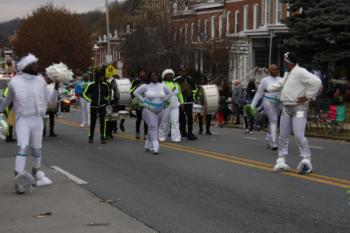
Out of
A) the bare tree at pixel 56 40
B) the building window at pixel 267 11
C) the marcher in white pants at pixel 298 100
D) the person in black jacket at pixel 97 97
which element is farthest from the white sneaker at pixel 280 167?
the bare tree at pixel 56 40

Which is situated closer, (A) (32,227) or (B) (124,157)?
(A) (32,227)

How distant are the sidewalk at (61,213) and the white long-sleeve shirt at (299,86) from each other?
12.6ft

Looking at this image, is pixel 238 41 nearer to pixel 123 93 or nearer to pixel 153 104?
pixel 123 93

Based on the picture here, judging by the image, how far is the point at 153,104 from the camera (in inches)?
593

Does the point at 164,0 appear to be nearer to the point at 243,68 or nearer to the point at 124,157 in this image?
the point at 243,68

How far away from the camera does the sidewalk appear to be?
7.54 metres

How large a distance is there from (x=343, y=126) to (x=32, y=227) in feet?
56.3

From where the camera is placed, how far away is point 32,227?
24.9 ft

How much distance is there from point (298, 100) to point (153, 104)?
4.64 m

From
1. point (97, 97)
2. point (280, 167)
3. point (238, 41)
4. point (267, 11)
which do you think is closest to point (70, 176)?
point (280, 167)

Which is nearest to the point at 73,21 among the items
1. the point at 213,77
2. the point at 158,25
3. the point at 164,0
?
the point at 164,0

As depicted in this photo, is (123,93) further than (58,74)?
Yes

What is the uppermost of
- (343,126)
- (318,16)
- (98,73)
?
(318,16)

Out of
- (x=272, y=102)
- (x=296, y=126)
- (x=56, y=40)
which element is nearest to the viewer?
(x=296, y=126)
